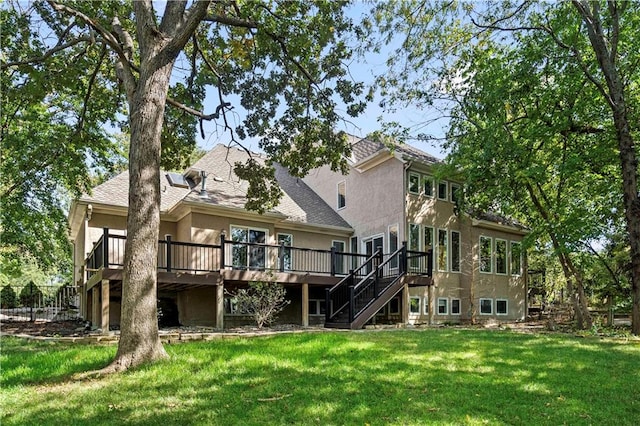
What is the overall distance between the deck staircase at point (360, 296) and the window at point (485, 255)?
636cm

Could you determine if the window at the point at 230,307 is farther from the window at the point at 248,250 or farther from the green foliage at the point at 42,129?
the green foliage at the point at 42,129

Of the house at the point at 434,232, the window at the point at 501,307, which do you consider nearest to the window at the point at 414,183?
the house at the point at 434,232

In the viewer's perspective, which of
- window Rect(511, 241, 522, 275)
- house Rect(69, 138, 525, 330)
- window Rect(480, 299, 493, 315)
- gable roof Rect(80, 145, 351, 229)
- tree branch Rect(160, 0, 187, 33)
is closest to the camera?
tree branch Rect(160, 0, 187, 33)

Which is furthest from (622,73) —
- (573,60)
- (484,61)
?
(484,61)

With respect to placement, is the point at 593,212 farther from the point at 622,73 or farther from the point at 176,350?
the point at 176,350

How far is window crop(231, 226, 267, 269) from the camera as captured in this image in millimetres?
15250

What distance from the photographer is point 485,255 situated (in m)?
20.0

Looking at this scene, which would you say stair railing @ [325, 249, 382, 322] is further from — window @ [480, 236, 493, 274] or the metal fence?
the metal fence

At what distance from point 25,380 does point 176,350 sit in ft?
7.06

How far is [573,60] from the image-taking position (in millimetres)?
13047

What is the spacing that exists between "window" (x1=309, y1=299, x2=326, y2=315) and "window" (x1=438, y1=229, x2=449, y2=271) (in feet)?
16.5

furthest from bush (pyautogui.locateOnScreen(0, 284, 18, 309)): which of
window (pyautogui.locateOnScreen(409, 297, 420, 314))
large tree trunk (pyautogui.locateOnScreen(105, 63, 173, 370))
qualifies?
large tree trunk (pyautogui.locateOnScreen(105, 63, 173, 370))

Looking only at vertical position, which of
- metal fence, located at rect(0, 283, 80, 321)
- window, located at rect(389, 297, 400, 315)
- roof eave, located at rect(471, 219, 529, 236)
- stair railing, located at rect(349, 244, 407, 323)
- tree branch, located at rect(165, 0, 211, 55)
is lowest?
metal fence, located at rect(0, 283, 80, 321)

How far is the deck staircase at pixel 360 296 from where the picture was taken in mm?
13039
